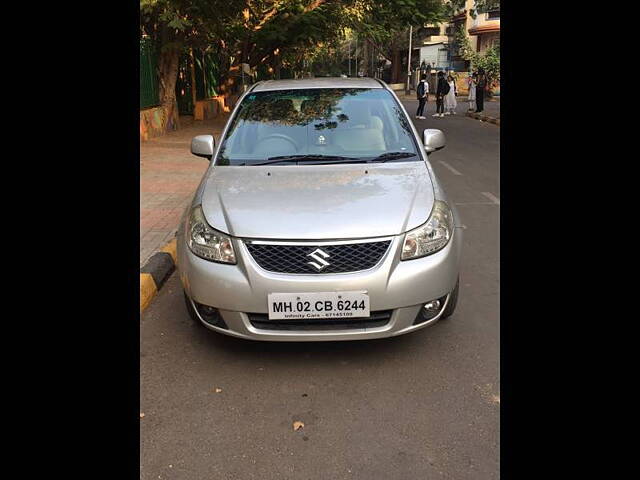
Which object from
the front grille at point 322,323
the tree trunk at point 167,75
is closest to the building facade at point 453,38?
the tree trunk at point 167,75

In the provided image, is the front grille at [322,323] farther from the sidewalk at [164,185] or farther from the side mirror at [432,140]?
the sidewalk at [164,185]

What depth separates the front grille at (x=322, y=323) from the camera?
9.52ft

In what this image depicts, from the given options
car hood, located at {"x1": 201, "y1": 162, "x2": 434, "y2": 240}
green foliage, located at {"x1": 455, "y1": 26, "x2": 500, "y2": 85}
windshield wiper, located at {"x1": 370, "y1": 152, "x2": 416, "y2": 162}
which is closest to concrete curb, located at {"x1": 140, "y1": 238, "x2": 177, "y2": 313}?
car hood, located at {"x1": 201, "y1": 162, "x2": 434, "y2": 240}

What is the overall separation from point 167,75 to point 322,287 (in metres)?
13.2

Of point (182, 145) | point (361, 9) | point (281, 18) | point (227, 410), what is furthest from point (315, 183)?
point (361, 9)

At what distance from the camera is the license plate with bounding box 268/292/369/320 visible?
2.80 m

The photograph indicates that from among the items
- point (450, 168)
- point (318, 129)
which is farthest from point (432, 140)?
point (450, 168)

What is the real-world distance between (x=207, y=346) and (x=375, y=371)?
1088 mm

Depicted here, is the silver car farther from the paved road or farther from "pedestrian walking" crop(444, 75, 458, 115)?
"pedestrian walking" crop(444, 75, 458, 115)

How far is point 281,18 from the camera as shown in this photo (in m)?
16.6

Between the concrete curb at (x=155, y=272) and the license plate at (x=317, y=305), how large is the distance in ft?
5.27

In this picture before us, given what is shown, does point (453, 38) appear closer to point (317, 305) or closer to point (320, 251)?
point (320, 251)

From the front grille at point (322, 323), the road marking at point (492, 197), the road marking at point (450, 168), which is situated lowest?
the road marking at point (492, 197)

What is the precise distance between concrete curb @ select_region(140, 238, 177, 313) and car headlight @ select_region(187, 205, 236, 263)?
A: 3.70 feet
